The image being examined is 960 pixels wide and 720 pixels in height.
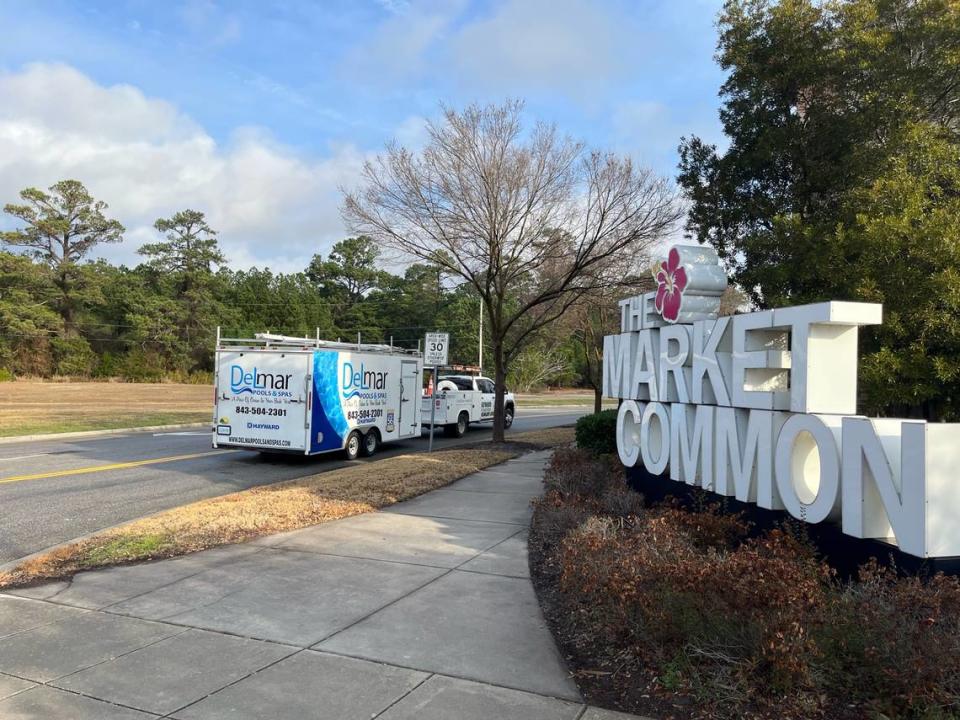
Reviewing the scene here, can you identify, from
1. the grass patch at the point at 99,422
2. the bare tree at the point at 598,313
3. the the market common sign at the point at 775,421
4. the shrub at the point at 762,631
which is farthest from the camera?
the grass patch at the point at 99,422

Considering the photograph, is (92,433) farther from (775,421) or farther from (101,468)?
(775,421)

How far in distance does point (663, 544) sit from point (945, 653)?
6.90ft

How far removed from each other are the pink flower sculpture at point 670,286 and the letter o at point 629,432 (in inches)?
51.4

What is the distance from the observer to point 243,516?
850cm

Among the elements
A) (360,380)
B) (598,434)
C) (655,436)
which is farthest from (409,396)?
(655,436)

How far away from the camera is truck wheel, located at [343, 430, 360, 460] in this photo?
1556 centimetres

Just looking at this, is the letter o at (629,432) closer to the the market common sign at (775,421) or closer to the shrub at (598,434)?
the the market common sign at (775,421)

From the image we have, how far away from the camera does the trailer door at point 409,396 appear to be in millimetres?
17562

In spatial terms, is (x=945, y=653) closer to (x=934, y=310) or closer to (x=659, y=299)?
(x=659, y=299)

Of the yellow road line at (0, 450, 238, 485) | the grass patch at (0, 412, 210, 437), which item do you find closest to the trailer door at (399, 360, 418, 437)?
the yellow road line at (0, 450, 238, 485)

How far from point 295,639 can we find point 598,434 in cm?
873

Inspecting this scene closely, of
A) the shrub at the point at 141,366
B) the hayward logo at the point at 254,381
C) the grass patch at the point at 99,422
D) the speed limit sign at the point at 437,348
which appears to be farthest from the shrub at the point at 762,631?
the shrub at the point at 141,366

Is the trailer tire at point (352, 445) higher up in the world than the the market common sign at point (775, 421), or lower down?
lower down

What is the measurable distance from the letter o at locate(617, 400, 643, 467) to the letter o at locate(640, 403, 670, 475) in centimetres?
25
